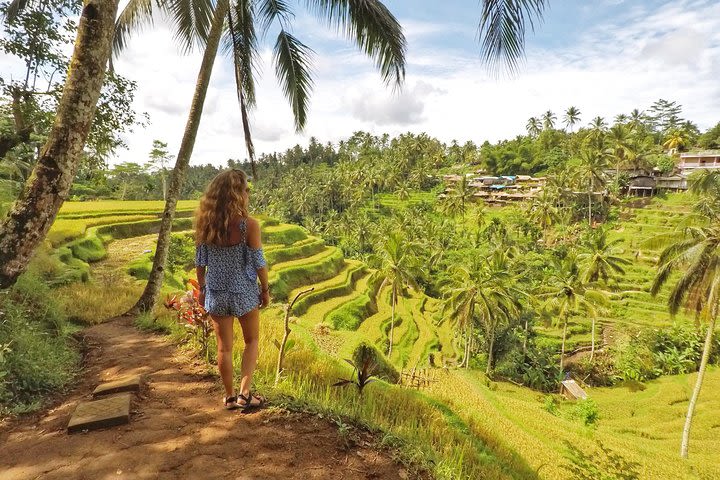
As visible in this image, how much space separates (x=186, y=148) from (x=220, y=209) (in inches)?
179

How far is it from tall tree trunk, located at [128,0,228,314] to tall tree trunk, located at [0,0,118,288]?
2.95m

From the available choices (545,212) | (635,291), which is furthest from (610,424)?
(545,212)

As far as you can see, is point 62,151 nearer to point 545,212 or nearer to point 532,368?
point 532,368

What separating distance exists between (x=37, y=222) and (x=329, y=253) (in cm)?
3494

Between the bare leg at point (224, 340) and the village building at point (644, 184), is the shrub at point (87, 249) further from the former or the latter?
the village building at point (644, 184)

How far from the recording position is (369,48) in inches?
158

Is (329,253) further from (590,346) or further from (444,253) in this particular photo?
(590,346)

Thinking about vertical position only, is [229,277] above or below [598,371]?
above

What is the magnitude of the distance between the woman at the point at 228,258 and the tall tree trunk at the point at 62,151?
158 centimetres

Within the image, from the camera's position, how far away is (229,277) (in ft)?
9.34

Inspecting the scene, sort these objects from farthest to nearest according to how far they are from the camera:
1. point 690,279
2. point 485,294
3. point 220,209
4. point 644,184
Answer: point 644,184, point 485,294, point 690,279, point 220,209

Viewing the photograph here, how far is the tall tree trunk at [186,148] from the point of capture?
619cm

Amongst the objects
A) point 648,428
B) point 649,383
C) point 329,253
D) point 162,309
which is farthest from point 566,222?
point 162,309

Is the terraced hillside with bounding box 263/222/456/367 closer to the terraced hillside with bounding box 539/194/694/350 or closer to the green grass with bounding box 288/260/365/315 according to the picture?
the green grass with bounding box 288/260/365/315
